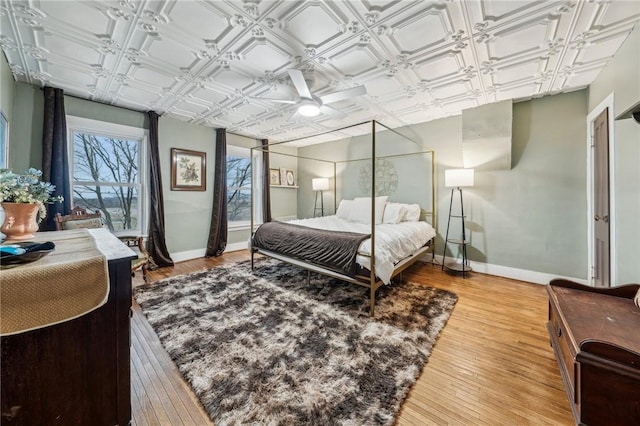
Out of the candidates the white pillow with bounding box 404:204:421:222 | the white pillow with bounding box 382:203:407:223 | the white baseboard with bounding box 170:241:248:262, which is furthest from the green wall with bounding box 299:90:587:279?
the white baseboard with bounding box 170:241:248:262

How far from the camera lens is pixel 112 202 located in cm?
386

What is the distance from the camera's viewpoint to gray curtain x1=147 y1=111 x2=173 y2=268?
3902 mm

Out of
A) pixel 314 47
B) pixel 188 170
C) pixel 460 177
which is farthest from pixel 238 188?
pixel 460 177

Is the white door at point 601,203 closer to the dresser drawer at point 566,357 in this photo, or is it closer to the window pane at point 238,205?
the dresser drawer at point 566,357

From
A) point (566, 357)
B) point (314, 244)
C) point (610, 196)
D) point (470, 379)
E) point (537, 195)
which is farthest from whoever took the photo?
point (537, 195)

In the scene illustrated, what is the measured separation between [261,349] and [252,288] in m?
1.27

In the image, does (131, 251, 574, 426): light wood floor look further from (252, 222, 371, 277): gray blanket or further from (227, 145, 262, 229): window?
(227, 145, 262, 229): window

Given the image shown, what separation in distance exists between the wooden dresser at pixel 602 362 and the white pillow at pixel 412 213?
8.80 feet

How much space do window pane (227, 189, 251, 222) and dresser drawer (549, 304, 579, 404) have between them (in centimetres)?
522

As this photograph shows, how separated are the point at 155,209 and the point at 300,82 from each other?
3258mm

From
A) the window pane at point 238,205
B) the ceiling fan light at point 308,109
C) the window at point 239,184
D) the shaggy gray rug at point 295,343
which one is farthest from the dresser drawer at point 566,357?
the window pane at point 238,205

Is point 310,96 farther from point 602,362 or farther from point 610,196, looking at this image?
point 610,196

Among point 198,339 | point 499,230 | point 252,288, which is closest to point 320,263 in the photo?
point 252,288

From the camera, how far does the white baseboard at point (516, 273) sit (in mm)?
3278
